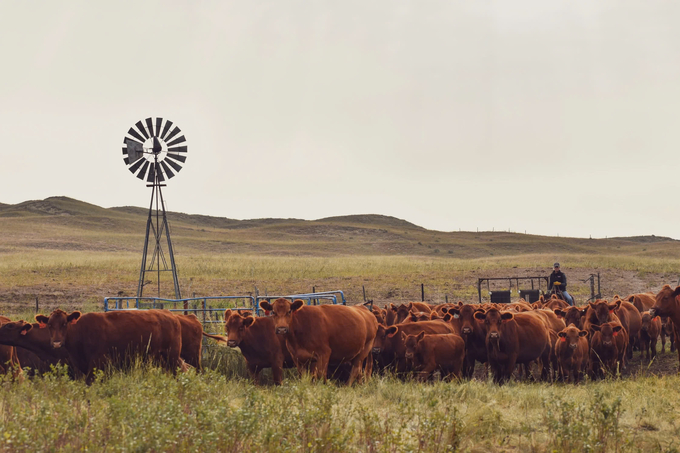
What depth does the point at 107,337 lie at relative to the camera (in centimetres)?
1059

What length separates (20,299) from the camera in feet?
99.0

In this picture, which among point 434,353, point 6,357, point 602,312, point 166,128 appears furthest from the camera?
point 166,128

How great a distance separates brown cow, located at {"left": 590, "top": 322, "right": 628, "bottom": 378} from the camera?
12836 millimetres

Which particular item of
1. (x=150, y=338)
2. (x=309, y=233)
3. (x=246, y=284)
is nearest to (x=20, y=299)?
(x=246, y=284)

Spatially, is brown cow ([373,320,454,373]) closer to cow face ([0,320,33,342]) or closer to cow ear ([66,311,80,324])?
cow ear ([66,311,80,324])

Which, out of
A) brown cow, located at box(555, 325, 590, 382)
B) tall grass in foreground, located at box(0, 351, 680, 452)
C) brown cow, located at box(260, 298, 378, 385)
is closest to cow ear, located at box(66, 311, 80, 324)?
tall grass in foreground, located at box(0, 351, 680, 452)

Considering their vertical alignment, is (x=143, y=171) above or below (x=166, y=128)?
below

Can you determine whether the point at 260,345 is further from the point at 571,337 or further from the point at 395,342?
the point at 571,337

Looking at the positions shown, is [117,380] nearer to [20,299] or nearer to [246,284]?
[20,299]

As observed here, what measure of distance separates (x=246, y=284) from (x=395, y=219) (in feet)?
493

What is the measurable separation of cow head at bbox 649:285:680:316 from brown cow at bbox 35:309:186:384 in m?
9.02

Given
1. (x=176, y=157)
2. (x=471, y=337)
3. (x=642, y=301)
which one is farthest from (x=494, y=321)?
(x=176, y=157)

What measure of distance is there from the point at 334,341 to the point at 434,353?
197 centimetres

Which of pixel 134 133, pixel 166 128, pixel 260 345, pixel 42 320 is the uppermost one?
pixel 166 128
